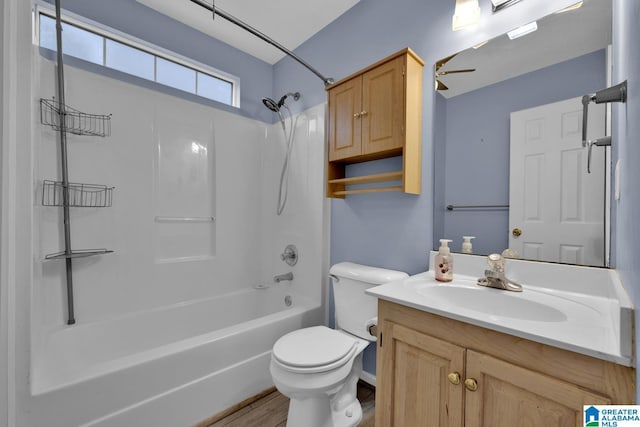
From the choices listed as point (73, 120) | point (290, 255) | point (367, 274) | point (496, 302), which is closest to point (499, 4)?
point (496, 302)

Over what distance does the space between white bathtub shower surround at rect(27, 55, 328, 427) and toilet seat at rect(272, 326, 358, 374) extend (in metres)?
0.38

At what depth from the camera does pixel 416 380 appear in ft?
3.14

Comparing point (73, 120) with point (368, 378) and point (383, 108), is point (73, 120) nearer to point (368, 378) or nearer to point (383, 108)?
point (383, 108)

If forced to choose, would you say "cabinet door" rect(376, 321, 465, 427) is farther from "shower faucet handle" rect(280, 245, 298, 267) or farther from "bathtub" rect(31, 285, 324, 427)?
"shower faucet handle" rect(280, 245, 298, 267)

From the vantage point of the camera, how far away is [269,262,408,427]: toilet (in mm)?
1184

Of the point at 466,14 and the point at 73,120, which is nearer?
the point at 466,14

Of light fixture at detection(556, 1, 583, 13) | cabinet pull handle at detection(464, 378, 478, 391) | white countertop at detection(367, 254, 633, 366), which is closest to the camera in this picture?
white countertop at detection(367, 254, 633, 366)


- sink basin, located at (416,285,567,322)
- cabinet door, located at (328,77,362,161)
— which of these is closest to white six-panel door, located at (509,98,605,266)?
sink basin, located at (416,285,567,322)

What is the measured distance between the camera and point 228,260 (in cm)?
235

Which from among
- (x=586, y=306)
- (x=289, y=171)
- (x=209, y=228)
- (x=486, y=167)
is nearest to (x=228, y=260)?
(x=209, y=228)

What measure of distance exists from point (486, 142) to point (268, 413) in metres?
1.85

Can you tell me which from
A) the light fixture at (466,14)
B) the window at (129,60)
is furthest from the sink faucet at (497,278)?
the window at (129,60)

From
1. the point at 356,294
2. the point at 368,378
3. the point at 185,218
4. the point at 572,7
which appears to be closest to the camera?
the point at 572,7

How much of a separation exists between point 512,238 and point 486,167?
0.35 metres
